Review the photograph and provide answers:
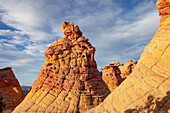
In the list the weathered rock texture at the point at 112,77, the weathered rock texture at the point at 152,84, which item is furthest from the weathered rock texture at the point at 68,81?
the weathered rock texture at the point at 112,77

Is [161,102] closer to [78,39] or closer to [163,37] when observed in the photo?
[163,37]

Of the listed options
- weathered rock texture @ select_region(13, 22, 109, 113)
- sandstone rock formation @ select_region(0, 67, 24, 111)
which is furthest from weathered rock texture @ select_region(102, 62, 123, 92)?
sandstone rock formation @ select_region(0, 67, 24, 111)

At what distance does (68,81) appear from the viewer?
23203 millimetres

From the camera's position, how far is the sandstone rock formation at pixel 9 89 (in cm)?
3481

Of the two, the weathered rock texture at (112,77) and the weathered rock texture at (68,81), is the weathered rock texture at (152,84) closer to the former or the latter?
the weathered rock texture at (68,81)

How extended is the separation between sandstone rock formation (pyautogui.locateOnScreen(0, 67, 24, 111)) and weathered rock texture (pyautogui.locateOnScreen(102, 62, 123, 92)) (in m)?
34.9

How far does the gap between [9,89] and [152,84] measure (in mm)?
42213

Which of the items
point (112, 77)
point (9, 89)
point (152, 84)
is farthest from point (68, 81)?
point (112, 77)

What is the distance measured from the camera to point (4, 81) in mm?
38000

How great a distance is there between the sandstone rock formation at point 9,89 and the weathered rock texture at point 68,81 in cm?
1594

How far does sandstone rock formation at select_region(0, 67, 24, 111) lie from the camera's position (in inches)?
1371

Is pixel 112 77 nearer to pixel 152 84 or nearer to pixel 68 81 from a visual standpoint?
pixel 68 81

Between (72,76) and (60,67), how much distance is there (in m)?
3.67

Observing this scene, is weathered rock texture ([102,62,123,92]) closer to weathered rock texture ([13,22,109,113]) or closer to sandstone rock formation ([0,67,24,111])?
weathered rock texture ([13,22,109,113])
